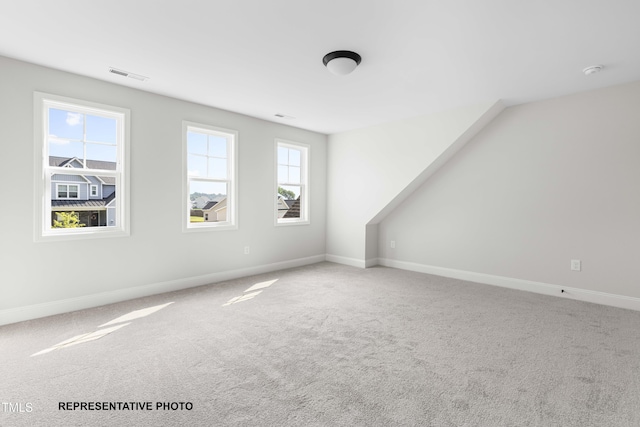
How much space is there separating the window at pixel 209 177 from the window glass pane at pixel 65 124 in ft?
3.61

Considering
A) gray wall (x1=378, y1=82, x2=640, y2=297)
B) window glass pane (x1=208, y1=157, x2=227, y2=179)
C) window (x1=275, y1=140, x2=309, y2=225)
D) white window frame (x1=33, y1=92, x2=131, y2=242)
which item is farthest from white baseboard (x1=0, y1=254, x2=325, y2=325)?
gray wall (x1=378, y1=82, x2=640, y2=297)

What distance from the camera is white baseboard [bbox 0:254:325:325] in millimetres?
3045

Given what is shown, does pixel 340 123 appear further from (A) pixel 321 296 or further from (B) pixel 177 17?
(B) pixel 177 17

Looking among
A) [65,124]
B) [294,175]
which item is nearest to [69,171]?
[65,124]

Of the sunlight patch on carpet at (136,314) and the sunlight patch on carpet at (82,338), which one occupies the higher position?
the sunlight patch on carpet at (136,314)

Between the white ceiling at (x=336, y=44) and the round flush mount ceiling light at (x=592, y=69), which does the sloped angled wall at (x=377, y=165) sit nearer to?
the white ceiling at (x=336, y=44)

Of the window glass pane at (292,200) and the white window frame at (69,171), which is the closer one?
the white window frame at (69,171)

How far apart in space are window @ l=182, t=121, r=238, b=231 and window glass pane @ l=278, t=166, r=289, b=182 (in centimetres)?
96

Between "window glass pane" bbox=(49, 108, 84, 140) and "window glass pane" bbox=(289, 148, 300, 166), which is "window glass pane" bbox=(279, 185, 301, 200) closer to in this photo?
"window glass pane" bbox=(289, 148, 300, 166)

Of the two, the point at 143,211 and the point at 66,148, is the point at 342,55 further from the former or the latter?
the point at 66,148

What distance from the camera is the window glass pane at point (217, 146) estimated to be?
4.56 metres

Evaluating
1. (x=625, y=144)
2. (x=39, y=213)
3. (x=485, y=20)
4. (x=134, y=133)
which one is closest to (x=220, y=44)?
(x=134, y=133)

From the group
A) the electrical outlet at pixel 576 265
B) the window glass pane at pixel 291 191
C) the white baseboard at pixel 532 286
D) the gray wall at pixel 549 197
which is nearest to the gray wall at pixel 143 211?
the window glass pane at pixel 291 191

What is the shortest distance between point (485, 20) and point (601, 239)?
9.97 feet
